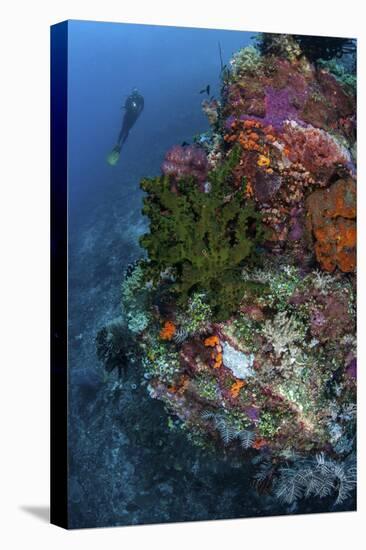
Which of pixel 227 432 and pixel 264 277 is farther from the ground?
pixel 264 277

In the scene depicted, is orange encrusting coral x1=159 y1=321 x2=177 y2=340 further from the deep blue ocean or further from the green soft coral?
the deep blue ocean

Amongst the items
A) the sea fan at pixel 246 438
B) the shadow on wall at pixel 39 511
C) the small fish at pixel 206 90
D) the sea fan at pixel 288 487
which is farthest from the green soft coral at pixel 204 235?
the shadow on wall at pixel 39 511

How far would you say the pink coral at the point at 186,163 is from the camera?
9188 mm

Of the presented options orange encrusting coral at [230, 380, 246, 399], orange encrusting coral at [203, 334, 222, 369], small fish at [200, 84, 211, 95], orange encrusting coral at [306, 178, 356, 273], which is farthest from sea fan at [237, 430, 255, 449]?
small fish at [200, 84, 211, 95]

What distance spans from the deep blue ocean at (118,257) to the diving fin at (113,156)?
4cm

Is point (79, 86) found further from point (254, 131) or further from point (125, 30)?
point (254, 131)

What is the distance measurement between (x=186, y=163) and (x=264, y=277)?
957 millimetres

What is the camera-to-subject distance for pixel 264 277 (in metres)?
9.45

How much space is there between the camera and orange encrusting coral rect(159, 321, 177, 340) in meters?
9.16

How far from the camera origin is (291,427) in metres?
9.56

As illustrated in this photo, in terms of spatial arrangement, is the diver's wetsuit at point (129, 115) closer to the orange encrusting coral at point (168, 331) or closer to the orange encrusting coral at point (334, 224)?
the orange encrusting coral at point (168, 331)

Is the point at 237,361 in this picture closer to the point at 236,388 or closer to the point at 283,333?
the point at 236,388

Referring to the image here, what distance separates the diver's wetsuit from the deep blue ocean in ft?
0.14

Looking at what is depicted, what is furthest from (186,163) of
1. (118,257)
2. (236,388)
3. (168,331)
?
(236,388)
